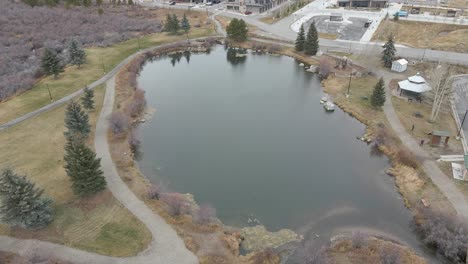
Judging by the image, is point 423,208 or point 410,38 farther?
point 410,38

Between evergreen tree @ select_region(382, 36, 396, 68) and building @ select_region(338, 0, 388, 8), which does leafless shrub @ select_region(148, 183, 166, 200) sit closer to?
evergreen tree @ select_region(382, 36, 396, 68)

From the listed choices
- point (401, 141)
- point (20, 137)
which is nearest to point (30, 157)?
point (20, 137)

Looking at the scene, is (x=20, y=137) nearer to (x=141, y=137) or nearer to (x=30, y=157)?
(x=30, y=157)

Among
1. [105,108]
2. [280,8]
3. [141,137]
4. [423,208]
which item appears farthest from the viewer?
[280,8]

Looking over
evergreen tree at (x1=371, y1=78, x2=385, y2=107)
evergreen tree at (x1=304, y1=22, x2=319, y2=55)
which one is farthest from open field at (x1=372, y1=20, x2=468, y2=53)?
evergreen tree at (x1=371, y1=78, x2=385, y2=107)

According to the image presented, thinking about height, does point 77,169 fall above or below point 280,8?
below

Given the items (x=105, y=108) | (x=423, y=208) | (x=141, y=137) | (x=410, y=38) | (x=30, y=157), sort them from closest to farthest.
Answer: (x=423, y=208) → (x=30, y=157) → (x=141, y=137) → (x=105, y=108) → (x=410, y=38)

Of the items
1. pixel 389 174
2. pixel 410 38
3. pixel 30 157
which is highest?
pixel 410 38
